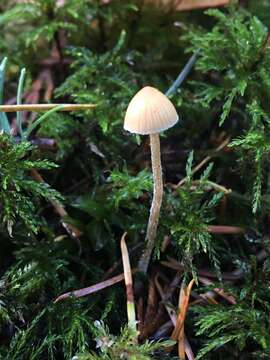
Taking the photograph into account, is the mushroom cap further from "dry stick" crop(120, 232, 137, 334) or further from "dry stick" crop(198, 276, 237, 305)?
"dry stick" crop(198, 276, 237, 305)

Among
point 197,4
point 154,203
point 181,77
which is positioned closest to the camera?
point 154,203

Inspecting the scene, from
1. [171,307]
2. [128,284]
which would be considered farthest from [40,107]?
[171,307]

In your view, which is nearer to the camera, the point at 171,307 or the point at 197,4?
the point at 171,307

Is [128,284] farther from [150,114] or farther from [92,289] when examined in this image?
[150,114]

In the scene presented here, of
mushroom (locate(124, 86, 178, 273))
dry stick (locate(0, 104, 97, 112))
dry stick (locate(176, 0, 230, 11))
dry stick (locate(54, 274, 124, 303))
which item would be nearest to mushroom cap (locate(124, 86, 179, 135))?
mushroom (locate(124, 86, 178, 273))

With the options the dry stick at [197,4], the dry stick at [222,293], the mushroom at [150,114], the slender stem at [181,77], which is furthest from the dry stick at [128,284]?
the dry stick at [197,4]

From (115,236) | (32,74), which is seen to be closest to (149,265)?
(115,236)
